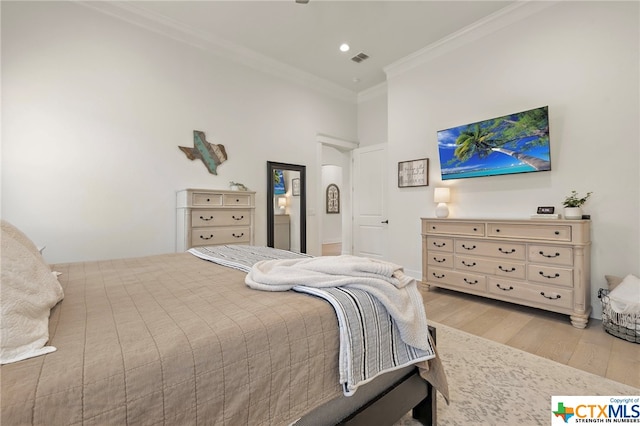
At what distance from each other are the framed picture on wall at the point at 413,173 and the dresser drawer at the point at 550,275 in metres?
1.72

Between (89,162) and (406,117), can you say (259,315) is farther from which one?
(406,117)

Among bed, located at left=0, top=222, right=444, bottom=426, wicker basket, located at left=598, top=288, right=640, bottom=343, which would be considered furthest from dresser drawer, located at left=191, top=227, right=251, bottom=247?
wicker basket, located at left=598, top=288, right=640, bottom=343

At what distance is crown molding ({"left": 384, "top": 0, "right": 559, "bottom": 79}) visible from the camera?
10.3 feet

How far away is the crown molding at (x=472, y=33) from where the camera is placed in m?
3.15

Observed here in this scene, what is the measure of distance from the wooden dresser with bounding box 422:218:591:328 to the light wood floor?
14cm

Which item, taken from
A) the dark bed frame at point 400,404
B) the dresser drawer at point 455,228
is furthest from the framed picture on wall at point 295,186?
the dark bed frame at point 400,404

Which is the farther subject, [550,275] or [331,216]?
[331,216]

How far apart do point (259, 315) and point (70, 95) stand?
11.2 ft

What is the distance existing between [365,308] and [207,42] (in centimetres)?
410

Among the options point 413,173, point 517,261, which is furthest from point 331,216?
point 517,261

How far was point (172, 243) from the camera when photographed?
3486 mm

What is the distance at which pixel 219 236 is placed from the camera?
342cm

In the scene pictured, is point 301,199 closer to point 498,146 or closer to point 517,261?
point 498,146

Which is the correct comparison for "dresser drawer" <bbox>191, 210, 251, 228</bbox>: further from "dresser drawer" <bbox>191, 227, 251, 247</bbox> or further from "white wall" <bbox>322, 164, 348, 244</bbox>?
"white wall" <bbox>322, 164, 348, 244</bbox>
